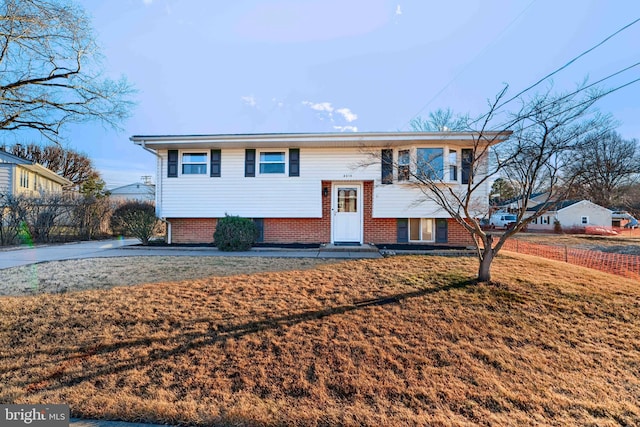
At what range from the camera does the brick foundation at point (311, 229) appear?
10.2 meters

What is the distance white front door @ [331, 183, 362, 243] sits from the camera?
10250 millimetres

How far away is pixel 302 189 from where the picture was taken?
1006 cm

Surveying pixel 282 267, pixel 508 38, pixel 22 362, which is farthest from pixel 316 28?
pixel 22 362

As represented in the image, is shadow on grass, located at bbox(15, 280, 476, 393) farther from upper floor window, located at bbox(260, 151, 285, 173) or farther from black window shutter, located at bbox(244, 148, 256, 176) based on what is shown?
black window shutter, located at bbox(244, 148, 256, 176)

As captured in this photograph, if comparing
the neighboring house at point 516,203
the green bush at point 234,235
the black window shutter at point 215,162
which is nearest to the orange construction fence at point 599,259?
the neighboring house at point 516,203

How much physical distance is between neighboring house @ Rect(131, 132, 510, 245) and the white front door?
4 cm

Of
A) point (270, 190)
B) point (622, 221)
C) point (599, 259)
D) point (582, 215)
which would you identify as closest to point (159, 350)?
point (270, 190)

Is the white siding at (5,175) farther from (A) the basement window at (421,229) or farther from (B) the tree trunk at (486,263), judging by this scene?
(B) the tree trunk at (486,263)

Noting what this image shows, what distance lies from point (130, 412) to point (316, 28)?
10.0m

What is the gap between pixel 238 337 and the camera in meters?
3.33

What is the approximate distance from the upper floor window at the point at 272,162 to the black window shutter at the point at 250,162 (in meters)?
0.29

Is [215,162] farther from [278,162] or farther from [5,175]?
[5,175]

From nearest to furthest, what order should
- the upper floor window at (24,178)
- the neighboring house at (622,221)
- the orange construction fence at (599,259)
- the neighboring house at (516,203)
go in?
the neighboring house at (516,203) → the orange construction fence at (599,259) → the upper floor window at (24,178) → the neighboring house at (622,221)

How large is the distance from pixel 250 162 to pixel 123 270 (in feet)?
18.1
